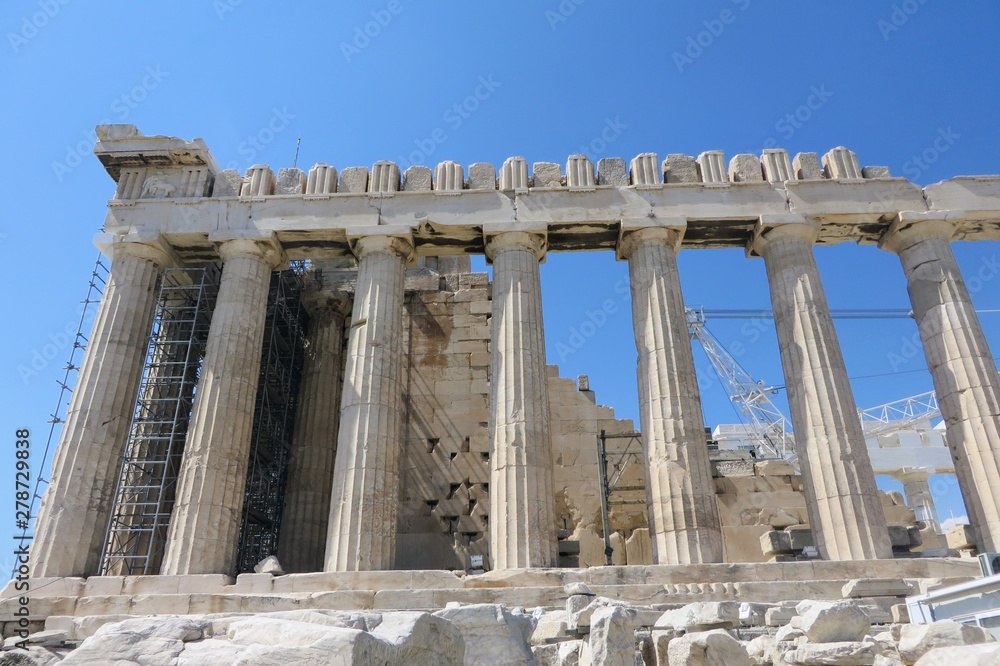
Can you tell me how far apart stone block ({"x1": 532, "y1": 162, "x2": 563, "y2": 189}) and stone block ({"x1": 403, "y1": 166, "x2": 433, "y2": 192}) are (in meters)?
2.53

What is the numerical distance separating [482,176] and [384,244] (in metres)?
2.89

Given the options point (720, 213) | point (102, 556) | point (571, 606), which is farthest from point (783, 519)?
point (102, 556)

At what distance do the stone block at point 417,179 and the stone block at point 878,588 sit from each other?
11838 mm

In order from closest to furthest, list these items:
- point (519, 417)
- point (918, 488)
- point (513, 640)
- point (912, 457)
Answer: point (513, 640) < point (519, 417) < point (918, 488) < point (912, 457)

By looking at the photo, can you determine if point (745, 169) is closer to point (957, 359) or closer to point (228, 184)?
point (957, 359)

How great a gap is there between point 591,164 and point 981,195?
9024mm

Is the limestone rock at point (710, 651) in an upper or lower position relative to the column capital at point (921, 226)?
lower

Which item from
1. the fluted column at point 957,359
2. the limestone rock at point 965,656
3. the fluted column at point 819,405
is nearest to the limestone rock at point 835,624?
the limestone rock at point 965,656

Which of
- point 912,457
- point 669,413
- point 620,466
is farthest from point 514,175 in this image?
point 912,457

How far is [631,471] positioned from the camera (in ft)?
61.3

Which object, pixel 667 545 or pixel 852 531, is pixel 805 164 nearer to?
pixel 852 531

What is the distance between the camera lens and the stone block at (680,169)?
57.6 feet

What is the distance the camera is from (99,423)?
14.9 meters

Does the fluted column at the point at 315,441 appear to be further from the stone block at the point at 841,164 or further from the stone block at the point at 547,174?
the stone block at the point at 841,164
